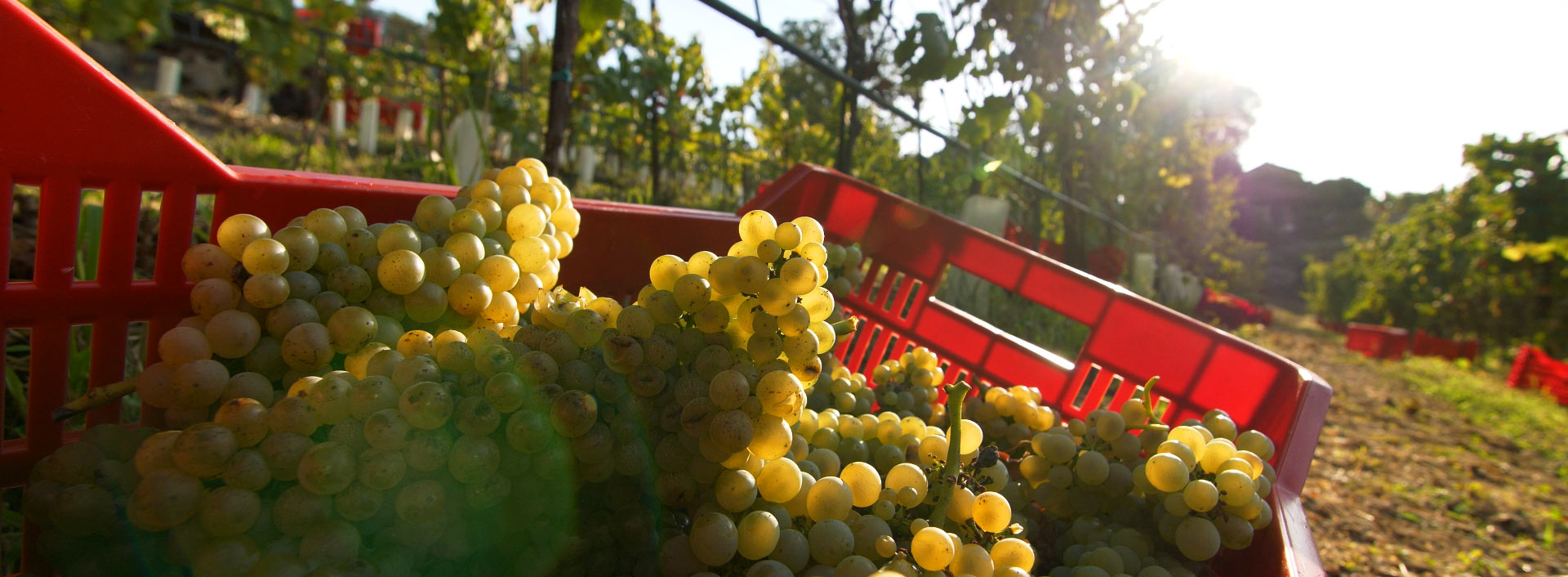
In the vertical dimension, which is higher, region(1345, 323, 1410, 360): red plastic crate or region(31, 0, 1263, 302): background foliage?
region(31, 0, 1263, 302): background foliage

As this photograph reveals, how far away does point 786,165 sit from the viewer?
5.85 m

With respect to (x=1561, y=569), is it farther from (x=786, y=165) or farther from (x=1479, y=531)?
(x=786, y=165)

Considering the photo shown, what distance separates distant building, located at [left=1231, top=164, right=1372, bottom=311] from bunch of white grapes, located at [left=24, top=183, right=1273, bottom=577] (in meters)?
32.9

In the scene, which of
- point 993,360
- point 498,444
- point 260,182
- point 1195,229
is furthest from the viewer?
point 1195,229

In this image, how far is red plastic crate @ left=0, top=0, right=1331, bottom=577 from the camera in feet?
2.29

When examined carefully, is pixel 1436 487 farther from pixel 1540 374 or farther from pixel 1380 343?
pixel 1380 343

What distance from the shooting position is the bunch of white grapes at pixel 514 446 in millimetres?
596

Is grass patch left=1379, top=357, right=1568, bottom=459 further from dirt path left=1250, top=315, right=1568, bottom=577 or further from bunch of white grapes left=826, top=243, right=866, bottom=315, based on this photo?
bunch of white grapes left=826, top=243, right=866, bottom=315

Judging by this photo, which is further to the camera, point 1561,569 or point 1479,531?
point 1479,531

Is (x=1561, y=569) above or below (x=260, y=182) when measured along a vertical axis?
below

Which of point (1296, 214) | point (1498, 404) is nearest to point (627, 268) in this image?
point (1498, 404)

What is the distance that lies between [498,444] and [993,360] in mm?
1064

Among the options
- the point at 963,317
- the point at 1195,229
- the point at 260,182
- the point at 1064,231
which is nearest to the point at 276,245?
the point at 260,182

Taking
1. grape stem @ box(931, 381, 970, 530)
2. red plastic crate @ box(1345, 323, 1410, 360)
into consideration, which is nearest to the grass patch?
red plastic crate @ box(1345, 323, 1410, 360)
